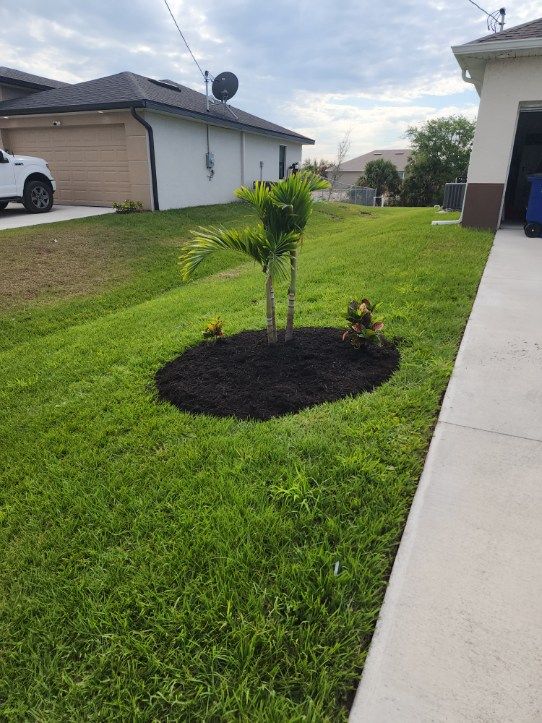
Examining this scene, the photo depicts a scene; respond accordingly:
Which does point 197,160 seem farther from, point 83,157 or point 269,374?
point 269,374

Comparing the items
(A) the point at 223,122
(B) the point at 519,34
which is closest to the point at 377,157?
(A) the point at 223,122

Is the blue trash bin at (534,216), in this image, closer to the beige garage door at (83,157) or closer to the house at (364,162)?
the beige garage door at (83,157)

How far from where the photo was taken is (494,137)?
9312mm

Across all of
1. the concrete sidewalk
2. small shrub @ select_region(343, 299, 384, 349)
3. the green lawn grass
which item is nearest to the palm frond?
small shrub @ select_region(343, 299, 384, 349)

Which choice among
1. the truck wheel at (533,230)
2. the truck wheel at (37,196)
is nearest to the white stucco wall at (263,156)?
the truck wheel at (37,196)

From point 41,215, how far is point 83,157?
3197 mm

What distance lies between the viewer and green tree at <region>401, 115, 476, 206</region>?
99.5ft

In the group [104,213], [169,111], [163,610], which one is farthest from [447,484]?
[169,111]

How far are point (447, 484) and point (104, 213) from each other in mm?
12785

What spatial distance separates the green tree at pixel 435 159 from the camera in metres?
30.3

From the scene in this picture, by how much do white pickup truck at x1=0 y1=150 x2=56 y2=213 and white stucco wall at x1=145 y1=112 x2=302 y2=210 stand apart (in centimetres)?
308

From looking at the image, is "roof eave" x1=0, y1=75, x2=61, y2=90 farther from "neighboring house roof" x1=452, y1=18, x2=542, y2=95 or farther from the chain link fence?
the chain link fence

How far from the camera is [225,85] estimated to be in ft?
61.3

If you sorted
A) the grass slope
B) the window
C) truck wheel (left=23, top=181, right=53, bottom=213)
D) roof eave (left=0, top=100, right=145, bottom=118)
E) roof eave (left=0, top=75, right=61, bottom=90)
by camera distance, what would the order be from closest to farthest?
the grass slope < truck wheel (left=23, top=181, right=53, bottom=213) < roof eave (left=0, top=100, right=145, bottom=118) < roof eave (left=0, top=75, right=61, bottom=90) < the window
